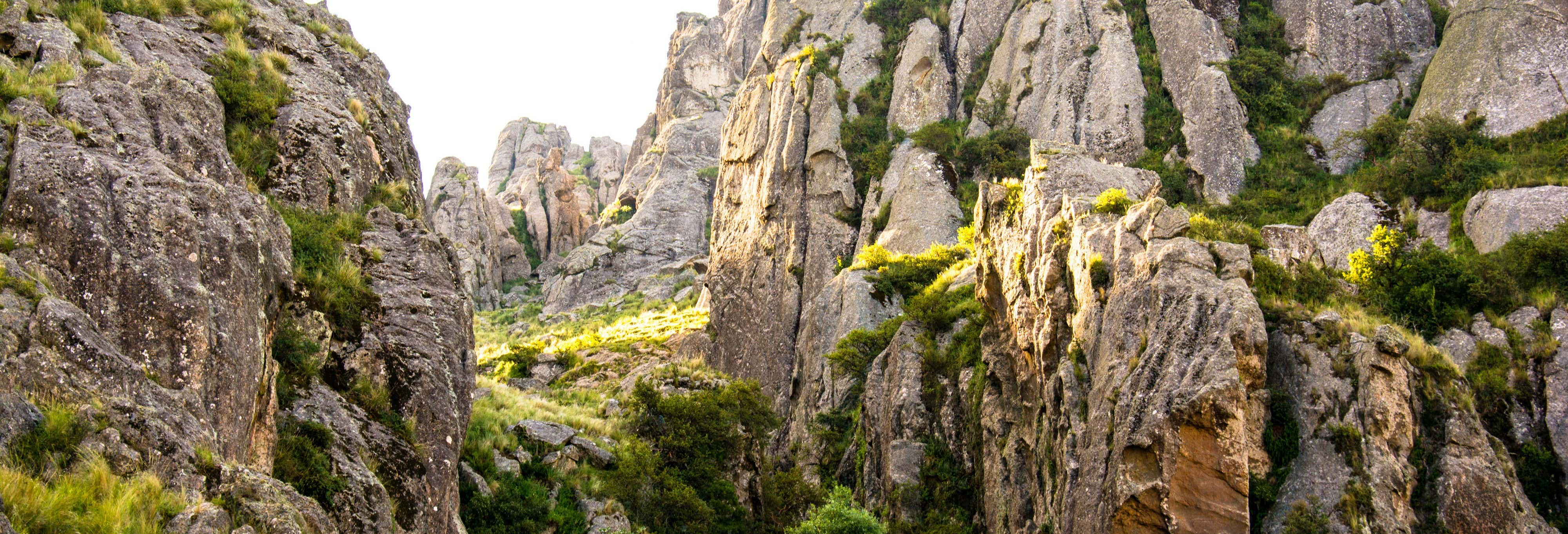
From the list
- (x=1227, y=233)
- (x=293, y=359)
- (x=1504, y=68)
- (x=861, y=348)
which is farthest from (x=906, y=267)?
(x=293, y=359)

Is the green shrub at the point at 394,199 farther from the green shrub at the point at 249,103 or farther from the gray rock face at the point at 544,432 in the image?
the gray rock face at the point at 544,432

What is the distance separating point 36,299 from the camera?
29.7 ft

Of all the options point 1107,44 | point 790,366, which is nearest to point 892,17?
point 1107,44

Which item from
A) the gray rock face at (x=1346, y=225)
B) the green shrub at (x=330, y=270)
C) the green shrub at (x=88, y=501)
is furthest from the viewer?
the gray rock face at (x=1346, y=225)

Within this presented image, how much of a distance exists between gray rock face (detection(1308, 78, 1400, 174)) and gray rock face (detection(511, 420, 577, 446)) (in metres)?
31.4

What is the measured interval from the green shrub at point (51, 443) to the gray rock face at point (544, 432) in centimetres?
1567

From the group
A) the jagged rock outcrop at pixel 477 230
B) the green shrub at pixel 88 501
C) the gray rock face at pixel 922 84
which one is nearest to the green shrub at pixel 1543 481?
the green shrub at pixel 88 501

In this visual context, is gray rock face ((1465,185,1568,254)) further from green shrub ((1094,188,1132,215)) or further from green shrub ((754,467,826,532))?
green shrub ((754,467,826,532))

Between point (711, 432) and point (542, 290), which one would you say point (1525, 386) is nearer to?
point (711, 432)

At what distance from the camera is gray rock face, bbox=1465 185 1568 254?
24297mm

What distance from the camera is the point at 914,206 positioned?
145ft

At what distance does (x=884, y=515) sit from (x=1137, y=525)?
1110 centimetres

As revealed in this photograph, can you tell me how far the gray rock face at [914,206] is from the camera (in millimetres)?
42938

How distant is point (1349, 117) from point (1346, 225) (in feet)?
35.9
